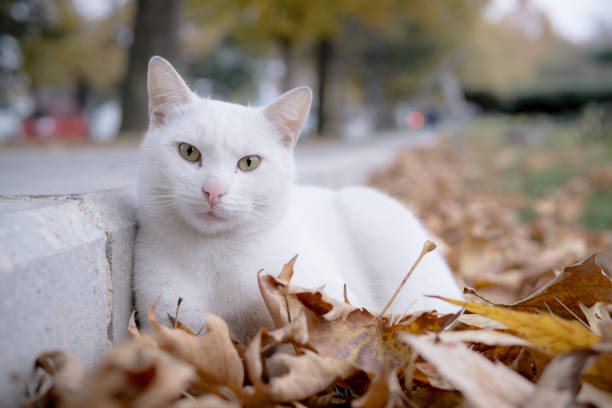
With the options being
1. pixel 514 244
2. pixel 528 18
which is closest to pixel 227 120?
pixel 514 244

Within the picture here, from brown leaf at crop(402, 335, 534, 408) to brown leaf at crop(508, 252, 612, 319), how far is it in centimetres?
52

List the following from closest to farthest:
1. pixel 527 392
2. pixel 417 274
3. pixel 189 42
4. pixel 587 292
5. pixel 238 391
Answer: pixel 527 392
pixel 238 391
pixel 587 292
pixel 417 274
pixel 189 42

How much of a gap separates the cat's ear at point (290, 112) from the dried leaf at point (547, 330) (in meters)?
0.83

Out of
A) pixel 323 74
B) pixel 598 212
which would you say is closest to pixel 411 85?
pixel 323 74

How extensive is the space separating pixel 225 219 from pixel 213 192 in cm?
9

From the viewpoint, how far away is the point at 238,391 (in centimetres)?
92

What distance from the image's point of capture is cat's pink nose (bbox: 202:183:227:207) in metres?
1.23

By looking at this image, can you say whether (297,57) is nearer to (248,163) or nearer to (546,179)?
(546,179)

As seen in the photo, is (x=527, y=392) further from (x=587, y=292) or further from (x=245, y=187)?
(x=245, y=187)

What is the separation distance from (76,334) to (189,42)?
21.0 metres

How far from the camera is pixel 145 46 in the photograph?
7.32 m

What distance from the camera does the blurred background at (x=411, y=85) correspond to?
3494mm

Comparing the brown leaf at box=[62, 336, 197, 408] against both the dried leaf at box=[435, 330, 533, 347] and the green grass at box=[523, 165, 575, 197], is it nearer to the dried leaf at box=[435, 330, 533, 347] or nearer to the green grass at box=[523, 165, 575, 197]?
the dried leaf at box=[435, 330, 533, 347]

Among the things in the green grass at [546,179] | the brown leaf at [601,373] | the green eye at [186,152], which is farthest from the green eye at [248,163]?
the green grass at [546,179]
